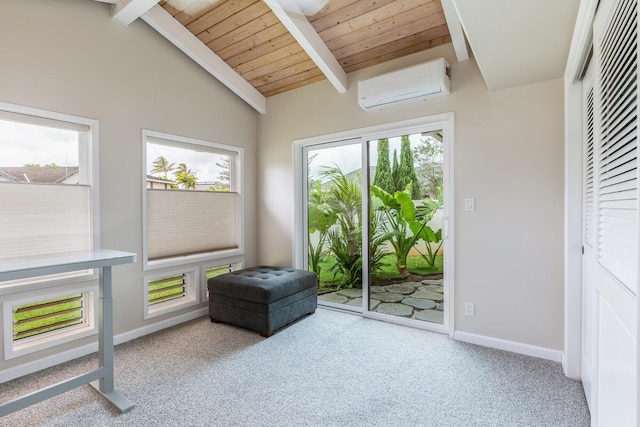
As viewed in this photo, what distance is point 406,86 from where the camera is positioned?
9.18 ft

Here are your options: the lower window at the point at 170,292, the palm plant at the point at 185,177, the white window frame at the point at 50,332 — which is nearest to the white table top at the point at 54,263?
the white window frame at the point at 50,332

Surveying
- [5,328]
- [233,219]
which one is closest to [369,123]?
[233,219]

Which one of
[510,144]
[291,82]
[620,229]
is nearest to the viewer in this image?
[620,229]

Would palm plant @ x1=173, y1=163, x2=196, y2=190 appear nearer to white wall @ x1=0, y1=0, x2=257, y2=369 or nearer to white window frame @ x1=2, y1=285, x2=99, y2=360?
white wall @ x1=0, y1=0, x2=257, y2=369

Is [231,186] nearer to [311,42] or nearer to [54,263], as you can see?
[311,42]

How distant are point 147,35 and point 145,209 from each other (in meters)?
1.66

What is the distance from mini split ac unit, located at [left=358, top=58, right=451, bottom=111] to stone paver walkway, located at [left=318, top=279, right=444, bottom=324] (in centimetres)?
176

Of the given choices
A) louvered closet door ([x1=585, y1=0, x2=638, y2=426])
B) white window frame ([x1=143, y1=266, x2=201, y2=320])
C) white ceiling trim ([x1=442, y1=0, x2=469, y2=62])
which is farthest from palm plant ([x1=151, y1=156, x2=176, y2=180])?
louvered closet door ([x1=585, y1=0, x2=638, y2=426])

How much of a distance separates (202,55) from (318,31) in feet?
4.18

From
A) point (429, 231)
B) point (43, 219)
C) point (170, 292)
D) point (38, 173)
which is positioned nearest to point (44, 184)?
point (38, 173)

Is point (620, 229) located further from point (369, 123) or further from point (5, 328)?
point (5, 328)

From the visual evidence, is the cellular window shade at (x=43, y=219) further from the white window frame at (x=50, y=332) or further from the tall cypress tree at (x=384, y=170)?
the tall cypress tree at (x=384, y=170)

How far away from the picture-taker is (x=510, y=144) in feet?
8.49

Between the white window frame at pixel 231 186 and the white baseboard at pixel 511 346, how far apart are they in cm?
262
